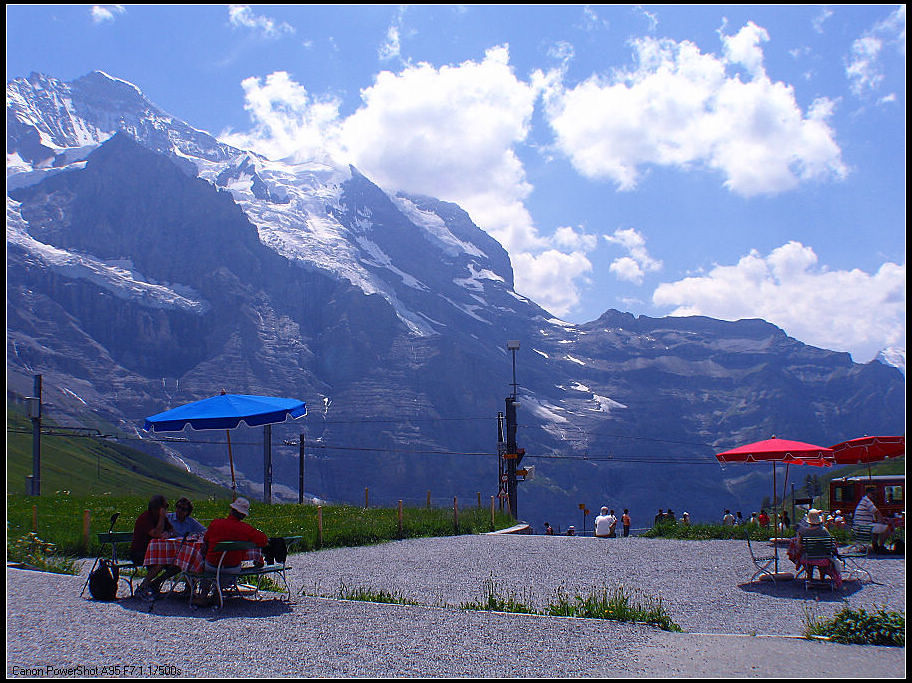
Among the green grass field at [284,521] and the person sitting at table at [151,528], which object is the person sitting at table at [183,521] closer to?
the person sitting at table at [151,528]

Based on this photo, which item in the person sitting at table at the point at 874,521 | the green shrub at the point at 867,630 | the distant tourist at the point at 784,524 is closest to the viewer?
the green shrub at the point at 867,630

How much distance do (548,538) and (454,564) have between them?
6.81 metres

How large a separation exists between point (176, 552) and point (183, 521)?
0.95 m

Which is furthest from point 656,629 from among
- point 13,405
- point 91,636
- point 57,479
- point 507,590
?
point 13,405

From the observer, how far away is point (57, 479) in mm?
121000

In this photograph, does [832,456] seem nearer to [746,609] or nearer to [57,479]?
[746,609]

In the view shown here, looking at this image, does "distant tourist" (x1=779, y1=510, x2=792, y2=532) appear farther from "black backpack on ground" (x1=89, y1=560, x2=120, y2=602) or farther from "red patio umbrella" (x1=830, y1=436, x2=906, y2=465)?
"black backpack on ground" (x1=89, y1=560, x2=120, y2=602)

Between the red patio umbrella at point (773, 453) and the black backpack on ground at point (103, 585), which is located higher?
the red patio umbrella at point (773, 453)

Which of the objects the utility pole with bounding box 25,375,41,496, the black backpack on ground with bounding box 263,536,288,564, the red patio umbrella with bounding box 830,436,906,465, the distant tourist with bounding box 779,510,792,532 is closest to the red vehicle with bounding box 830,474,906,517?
the distant tourist with bounding box 779,510,792,532

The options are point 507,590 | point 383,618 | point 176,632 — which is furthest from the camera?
point 507,590

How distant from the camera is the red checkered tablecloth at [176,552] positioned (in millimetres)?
9373

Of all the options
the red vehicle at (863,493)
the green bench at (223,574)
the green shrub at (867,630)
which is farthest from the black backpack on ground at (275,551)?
the red vehicle at (863,493)

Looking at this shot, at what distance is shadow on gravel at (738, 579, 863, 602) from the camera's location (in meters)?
11.5

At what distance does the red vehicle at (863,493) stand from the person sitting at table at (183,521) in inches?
821
